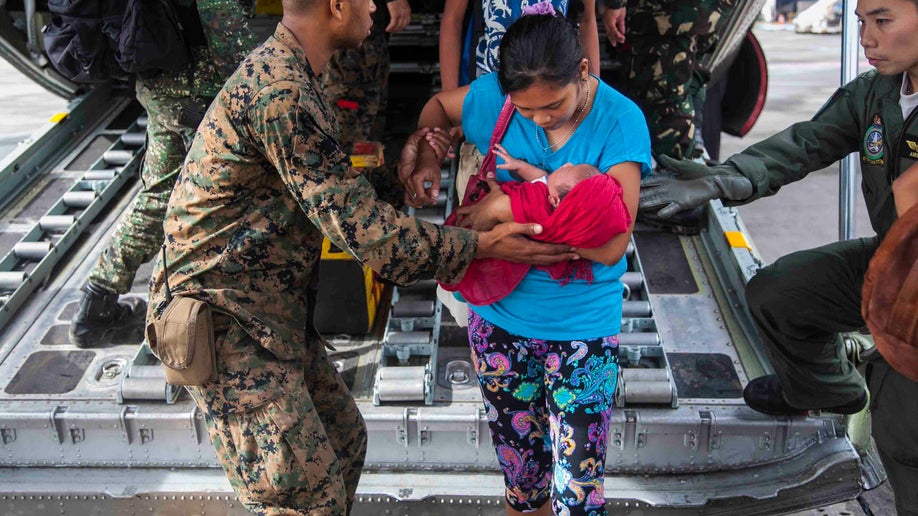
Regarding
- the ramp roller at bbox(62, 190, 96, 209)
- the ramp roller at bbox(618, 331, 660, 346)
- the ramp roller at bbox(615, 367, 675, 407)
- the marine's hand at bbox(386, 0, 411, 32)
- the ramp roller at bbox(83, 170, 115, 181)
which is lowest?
the ramp roller at bbox(615, 367, 675, 407)

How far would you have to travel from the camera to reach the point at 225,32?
3281 mm

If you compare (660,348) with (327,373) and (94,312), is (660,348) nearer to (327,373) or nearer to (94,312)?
(327,373)

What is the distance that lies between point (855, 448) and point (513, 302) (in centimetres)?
164

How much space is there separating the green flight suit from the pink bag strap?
758 millimetres

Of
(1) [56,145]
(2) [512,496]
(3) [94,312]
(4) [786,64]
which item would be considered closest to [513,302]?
(2) [512,496]

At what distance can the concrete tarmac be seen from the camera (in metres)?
5.68

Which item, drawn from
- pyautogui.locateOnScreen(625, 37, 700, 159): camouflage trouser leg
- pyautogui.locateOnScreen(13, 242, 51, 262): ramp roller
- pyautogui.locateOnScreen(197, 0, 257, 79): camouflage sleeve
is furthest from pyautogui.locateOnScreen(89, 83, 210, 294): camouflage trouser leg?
pyautogui.locateOnScreen(625, 37, 700, 159): camouflage trouser leg

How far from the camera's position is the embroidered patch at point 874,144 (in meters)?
2.46

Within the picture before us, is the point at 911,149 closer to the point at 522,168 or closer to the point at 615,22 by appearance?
the point at 522,168

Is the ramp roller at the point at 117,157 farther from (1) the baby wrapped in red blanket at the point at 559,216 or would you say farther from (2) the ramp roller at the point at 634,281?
(1) the baby wrapped in red blanket at the point at 559,216

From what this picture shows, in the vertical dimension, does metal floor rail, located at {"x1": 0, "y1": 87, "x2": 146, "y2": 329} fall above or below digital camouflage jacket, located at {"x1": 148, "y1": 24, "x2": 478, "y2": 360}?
below

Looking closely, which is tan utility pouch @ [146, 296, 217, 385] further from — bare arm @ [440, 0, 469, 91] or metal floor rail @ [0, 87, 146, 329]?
metal floor rail @ [0, 87, 146, 329]

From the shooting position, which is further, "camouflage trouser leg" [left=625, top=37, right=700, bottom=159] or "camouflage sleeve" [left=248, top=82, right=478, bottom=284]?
"camouflage trouser leg" [left=625, top=37, right=700, bottom=159]

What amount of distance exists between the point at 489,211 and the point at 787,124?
711 centimetres
